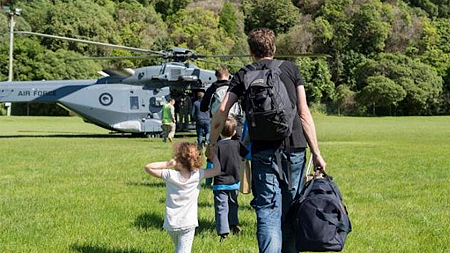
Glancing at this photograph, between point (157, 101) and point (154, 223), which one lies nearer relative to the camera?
point (154, 223)

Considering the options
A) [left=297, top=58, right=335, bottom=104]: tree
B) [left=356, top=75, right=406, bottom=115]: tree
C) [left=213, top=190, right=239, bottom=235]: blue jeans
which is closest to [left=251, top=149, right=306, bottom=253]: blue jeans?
[left=213, top=190, right=239, bottom=235]: blue jeans

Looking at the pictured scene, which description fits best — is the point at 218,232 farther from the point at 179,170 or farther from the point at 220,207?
the point at 179,170

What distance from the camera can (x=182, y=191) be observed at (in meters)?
4.18

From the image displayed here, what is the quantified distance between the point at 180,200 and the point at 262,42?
4.16 ft

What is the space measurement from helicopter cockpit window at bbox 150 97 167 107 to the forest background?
26.0 meters

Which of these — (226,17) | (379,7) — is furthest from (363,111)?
(226,17)

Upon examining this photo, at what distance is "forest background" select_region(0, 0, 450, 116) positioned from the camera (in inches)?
2203

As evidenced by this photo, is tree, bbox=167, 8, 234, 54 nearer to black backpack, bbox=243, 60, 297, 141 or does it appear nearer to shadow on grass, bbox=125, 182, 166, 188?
shadow on grass, bbox=125, 182, 166, 188

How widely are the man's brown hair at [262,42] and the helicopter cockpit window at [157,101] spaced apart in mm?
17241

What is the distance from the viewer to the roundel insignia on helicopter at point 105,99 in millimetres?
21014

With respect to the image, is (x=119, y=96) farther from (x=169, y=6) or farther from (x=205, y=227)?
(x=169, y=6)

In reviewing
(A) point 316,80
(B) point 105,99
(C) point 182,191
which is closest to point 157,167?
(C) point 182,191

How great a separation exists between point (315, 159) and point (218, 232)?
1.49m

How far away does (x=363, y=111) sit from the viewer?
59.2 meters
